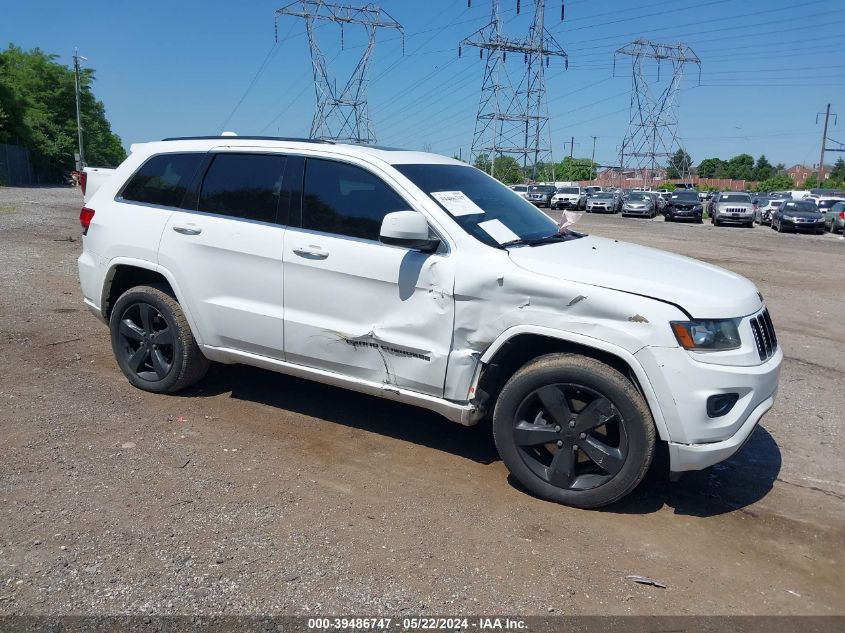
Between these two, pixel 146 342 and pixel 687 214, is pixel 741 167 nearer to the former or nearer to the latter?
pixel 687 214

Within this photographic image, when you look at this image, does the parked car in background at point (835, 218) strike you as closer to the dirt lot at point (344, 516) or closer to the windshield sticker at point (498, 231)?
the dirt lot at point (344, 516)

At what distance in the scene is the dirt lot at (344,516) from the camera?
3086mm

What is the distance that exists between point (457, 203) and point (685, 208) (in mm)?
34387

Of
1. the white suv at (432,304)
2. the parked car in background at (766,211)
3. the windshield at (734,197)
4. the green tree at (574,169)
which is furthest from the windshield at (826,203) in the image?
the green tree at (574,169)

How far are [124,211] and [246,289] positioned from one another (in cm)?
133

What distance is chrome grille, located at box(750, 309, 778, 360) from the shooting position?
3.79 metres

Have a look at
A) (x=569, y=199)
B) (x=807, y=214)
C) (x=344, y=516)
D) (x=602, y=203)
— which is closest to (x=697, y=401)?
(x=344, y=516)

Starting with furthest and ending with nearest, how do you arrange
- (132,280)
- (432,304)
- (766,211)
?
(766,211) < (132,280) < (432,304)

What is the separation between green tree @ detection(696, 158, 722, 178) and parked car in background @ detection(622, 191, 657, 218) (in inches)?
4249

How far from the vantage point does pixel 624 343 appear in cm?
362

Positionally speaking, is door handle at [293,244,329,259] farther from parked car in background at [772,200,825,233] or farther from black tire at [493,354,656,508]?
parked car in background at [772,200,825,233]

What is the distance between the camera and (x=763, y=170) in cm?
12719

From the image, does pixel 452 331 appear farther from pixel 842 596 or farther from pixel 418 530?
pixel 842 596

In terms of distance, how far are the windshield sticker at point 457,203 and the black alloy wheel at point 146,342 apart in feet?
7.26
